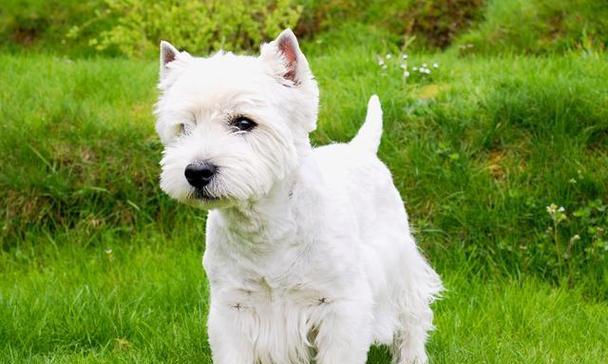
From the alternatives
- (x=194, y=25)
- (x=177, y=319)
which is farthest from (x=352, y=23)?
(x=177, y=319)

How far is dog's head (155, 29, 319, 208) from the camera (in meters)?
3.41

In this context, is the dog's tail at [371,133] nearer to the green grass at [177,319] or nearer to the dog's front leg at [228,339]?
the green grass at [177,319]

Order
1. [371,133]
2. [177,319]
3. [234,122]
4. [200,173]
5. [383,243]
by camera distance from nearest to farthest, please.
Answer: [200,173] < [234,122] < [383,243] < [371,133] < [177,319]

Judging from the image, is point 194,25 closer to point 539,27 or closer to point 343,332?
point 539,27

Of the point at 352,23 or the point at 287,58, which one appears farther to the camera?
the point at 352,23

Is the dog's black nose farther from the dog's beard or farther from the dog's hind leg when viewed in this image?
the dog's hind leg

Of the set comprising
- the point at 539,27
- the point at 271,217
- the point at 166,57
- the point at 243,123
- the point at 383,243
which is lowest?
the point at 539,27

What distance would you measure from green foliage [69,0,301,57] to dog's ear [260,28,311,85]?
5.24 metres

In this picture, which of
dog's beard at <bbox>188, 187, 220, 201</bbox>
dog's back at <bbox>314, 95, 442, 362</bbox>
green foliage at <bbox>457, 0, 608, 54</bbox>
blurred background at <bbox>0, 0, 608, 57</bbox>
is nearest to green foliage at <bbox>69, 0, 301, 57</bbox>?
blurred background at <bbox>0, 0, 608, 57</bbox>

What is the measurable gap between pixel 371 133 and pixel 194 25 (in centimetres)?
457

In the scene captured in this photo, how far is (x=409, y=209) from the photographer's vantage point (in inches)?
249

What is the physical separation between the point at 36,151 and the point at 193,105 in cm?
359

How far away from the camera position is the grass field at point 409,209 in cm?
500

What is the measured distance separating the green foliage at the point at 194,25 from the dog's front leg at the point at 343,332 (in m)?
5.43
